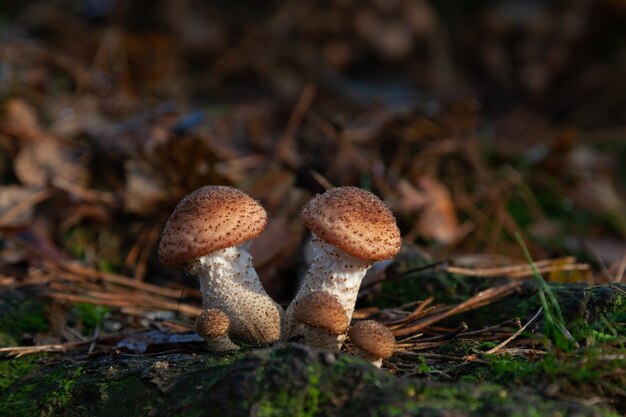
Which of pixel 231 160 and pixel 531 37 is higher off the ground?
pixel 531 37

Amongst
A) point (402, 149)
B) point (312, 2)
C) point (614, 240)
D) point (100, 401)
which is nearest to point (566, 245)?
point (614, 240)

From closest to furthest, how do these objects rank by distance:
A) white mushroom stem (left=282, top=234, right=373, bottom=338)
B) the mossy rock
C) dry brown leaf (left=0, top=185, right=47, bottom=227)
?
1. the mossy rock
2. white mushroom stem (left=282, top=234, right=373, bottom=338)
3. dry brown leaf (left=0, top=185, right=47, bottom=227)

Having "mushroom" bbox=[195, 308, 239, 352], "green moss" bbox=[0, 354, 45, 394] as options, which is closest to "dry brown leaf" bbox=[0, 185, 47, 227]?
"green moss" bbox=[0, 354, 45, 394]

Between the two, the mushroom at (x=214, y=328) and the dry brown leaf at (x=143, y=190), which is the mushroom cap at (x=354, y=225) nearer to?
the mushroom at (x=214, y=328)

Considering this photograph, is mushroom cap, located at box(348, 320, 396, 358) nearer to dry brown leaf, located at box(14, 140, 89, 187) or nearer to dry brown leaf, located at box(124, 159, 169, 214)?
dry brown leaf, located at box(124, 159, 169, 214)

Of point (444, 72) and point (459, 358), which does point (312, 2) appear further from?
point (459, 358)

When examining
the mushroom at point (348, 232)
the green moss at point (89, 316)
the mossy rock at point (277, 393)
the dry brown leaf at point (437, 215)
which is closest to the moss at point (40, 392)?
the mossy rock at point (277, 393)

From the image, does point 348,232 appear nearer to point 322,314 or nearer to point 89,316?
point 322,314
